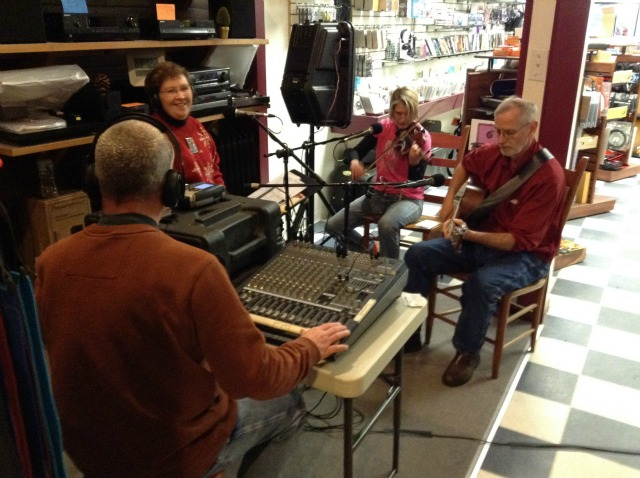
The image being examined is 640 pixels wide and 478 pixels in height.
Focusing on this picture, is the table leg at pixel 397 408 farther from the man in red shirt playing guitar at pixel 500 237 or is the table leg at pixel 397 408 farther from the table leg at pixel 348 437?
the man in red shirt playing guitar at pixel 500 237

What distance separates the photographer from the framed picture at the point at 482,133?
3.48 meters

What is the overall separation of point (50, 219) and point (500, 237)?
186 centimetres

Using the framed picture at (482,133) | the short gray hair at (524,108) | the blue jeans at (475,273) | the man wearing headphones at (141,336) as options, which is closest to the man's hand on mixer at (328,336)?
the man wearing headphones at (141,336)

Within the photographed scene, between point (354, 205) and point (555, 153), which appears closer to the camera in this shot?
point (555, 153)

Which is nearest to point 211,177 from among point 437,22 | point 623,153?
point 437,22

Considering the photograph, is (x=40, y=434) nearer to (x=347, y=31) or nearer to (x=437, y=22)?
(x=347, y=31)

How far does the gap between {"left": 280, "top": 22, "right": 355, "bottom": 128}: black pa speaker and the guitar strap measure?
2.96 ft

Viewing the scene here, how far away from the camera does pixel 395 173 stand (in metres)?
3.04

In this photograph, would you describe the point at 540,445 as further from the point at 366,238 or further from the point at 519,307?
the point at 366,238

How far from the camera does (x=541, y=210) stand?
228cm

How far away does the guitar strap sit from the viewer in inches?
90.8

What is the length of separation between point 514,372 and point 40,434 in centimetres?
205

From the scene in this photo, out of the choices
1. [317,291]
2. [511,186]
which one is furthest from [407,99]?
[317,291]

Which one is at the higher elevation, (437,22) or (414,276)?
(437,22)
